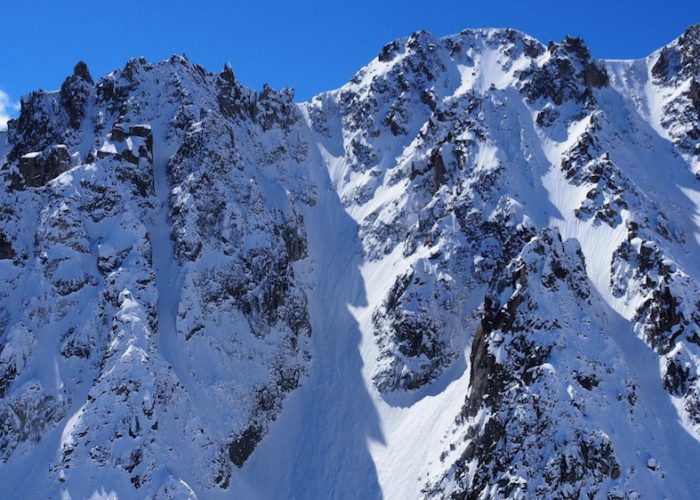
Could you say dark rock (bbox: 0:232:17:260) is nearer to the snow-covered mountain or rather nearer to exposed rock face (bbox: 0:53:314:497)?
exposed rock face (bbox: 0:53:314:497)

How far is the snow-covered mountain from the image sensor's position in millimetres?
57750

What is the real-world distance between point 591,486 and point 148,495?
120ft

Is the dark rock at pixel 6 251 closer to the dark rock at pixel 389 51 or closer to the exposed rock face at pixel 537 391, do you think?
the exposed rock face at pixel 537 391

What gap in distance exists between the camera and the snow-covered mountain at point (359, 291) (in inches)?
2274

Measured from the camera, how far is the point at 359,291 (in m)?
90.3

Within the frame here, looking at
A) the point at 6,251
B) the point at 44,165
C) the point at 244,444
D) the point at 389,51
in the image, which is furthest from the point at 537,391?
the point at 389,51

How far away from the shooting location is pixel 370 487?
66.2 meters

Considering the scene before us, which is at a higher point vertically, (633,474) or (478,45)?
(478,45)

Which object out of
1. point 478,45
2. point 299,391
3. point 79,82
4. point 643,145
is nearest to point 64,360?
point 299,391

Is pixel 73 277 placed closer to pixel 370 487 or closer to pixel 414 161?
pixel 370 487

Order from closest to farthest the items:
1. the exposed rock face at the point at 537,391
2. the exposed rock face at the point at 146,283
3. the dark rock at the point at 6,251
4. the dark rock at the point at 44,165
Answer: the exposed rock face at the point at 537,391
the exposed rock face at the point at 146,283
the dark rock at the point at 6,251
the dark rock at the point at 44,165

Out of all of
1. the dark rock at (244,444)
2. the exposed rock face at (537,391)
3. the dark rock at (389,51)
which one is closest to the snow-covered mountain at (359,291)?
the exposed rock face at (537,391)

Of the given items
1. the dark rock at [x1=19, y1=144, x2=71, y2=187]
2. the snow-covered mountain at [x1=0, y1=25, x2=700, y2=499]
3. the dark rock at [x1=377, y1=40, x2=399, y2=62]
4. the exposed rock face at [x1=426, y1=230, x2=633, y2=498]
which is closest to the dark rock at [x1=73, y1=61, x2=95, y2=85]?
the snow-covered mountain at [x1=0, y1=25, x2=700, y2=499]

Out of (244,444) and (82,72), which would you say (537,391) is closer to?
(244,444)
